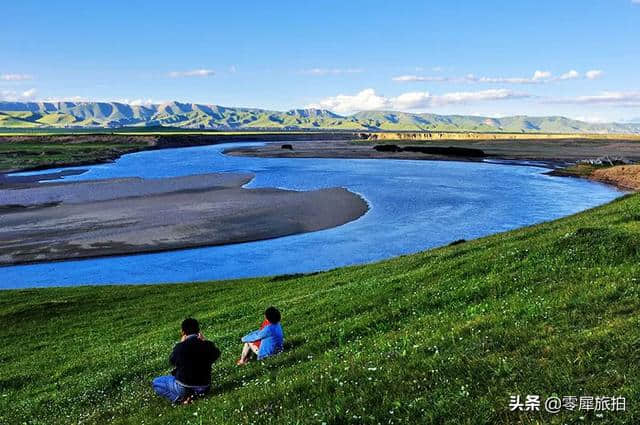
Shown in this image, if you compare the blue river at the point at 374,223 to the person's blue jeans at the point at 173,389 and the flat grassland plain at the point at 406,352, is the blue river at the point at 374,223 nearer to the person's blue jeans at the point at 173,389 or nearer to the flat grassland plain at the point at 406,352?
the flat grassland plain at the point at 406,352

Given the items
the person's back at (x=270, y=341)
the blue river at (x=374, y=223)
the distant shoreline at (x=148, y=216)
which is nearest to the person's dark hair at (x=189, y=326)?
the person's back at (x=270, y=341)

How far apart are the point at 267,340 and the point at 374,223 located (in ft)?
177

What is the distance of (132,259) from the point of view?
53625 millimetres

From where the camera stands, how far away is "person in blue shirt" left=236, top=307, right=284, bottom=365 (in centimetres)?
1619

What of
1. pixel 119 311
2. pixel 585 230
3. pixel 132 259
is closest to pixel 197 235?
pixel 132 259

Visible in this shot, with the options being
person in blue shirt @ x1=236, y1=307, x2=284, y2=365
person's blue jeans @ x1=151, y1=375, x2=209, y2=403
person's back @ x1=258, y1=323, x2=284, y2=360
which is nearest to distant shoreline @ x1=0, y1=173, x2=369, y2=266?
person in blue shirt @ x1=236, y1=307, x2=284, y2=365

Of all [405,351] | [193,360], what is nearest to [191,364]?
[193,360]

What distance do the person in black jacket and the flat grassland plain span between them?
1.72ft

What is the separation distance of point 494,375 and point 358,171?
5136 inches

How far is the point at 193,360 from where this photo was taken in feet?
44.5

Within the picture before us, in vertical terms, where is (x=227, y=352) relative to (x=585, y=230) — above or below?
below

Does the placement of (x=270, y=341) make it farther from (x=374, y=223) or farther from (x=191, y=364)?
(x=374, y=223)

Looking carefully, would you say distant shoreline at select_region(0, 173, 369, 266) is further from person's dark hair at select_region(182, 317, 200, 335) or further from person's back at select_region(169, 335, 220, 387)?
person's back at select_region(169, 335, 220, 387)

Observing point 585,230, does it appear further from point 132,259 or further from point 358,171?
point 358,171
